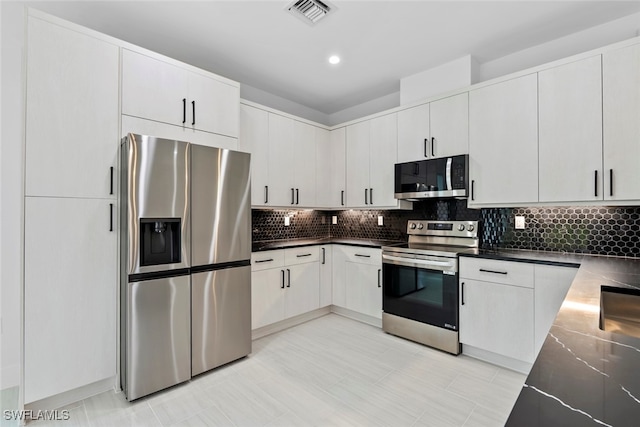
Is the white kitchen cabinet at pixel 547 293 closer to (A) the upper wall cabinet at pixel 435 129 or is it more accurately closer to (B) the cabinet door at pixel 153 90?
(A) the upper wall cabinet at pixel 435 129

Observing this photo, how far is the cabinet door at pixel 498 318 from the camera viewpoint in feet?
7.97

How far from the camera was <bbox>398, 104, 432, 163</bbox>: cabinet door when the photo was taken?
3.25 metres

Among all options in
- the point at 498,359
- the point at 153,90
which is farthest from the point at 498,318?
the point at 153,90

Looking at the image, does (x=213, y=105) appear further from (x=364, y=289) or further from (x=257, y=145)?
(x=364, y=289)

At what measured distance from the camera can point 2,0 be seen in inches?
84.8

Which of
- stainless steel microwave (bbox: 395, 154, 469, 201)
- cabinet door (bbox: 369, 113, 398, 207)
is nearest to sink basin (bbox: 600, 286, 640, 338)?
stainless steel microwave (bbox: 395, 154, 469, 201)

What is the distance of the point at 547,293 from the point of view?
91.7 inches

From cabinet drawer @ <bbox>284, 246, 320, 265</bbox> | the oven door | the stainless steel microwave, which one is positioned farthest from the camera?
cabinet drawer @ <bbox>284, 246, 320, 265</bbox>

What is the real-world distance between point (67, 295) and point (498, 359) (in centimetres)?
330

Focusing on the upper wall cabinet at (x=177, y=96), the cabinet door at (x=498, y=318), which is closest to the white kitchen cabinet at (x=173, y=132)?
the upper wall cabinet at (x=177, y=96)

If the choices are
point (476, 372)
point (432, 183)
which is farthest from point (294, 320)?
point (432, 183)

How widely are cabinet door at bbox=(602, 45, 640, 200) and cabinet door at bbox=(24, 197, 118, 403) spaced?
12.0 feet

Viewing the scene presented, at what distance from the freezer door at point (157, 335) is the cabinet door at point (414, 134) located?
252 cm

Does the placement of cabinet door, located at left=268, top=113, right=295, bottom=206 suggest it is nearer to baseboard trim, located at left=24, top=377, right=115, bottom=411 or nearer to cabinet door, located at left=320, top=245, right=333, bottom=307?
cabinet door, located at left=320, top=245, right=333, bottom=307
